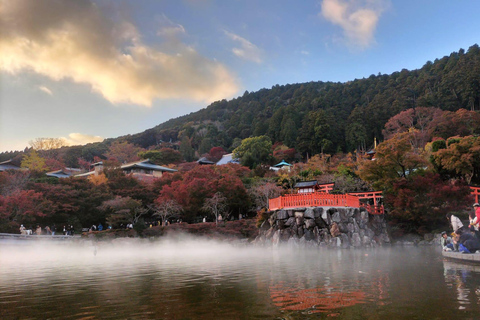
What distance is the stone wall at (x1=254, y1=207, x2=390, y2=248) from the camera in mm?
25078

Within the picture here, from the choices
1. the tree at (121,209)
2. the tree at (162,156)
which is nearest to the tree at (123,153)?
the tree at (162,156)

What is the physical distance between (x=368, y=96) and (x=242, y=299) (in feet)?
303

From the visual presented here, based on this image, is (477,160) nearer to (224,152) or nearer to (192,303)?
(192,303)

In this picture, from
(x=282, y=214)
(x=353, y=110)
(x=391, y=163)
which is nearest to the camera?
(x=282, y=214)

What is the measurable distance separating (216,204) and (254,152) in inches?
1277

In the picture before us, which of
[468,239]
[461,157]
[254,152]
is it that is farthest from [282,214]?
[254,152]

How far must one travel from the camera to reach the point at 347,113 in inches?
3440

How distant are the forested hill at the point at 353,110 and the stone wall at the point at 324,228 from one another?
44.7 meters

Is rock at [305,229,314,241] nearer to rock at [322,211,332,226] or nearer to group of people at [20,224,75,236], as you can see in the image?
rock at [322,211,332,226]

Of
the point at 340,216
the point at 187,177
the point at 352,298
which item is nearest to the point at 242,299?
the point at 352,298

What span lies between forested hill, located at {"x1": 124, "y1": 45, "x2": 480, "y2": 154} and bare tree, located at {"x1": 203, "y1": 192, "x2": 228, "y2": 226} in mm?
39053

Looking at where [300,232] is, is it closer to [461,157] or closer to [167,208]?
[461,157]

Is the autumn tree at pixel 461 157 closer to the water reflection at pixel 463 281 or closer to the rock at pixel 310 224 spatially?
the rock at pixel 310 224

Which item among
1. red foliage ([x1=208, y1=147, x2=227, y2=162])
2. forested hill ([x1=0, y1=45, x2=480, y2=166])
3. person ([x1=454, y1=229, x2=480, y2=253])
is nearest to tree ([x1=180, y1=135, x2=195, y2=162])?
forested hill ([x1=0, y1=45, x2=480, y2=166])
